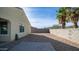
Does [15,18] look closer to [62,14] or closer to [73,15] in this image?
[62,14]

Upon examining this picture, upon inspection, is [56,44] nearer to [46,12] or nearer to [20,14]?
[46,12]

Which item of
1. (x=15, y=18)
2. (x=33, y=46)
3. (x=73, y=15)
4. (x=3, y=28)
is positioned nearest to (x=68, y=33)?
(x=73, y=15)

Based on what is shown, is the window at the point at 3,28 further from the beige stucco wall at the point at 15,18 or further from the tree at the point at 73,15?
the tree at the point at 73,15

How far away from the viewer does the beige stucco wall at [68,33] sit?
39.7ft

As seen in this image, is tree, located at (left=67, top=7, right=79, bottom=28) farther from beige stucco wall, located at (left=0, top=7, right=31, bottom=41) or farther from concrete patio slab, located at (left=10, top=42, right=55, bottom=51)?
beige stucco wall, located at (left=0, top=7, right=31, bottom=41)

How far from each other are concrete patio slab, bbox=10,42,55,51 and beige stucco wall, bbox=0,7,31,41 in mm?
1131

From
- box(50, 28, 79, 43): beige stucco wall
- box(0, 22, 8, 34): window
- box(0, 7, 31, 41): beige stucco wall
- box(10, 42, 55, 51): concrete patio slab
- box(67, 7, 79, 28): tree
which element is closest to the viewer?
box(10, 42, 55, 51): concrete patio slab

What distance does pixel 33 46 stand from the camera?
11836mm

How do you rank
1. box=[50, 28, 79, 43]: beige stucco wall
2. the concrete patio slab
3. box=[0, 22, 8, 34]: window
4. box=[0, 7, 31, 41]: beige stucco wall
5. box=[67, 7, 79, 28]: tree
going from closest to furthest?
the concrete patio slab → box=[67, 7, 79, 28]: tree → box=[50, 28, 79, 43]: beige stucco wall → box=[0, 7, 31, 41]: beige stucco wall → box=[0, 22, 8, 34]: window

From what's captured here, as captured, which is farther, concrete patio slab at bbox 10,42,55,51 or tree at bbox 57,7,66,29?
tree at bbox 57,7,66,29

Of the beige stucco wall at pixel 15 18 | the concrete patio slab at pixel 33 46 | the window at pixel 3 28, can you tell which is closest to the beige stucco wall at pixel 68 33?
the concrete patio slab at pixel 33 46

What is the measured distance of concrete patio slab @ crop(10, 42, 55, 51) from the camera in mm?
11559

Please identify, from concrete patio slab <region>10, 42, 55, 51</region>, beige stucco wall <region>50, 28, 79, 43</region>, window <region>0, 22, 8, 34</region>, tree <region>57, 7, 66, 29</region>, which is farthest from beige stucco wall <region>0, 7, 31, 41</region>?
tree <region>57, 7, 66, 29</region>
